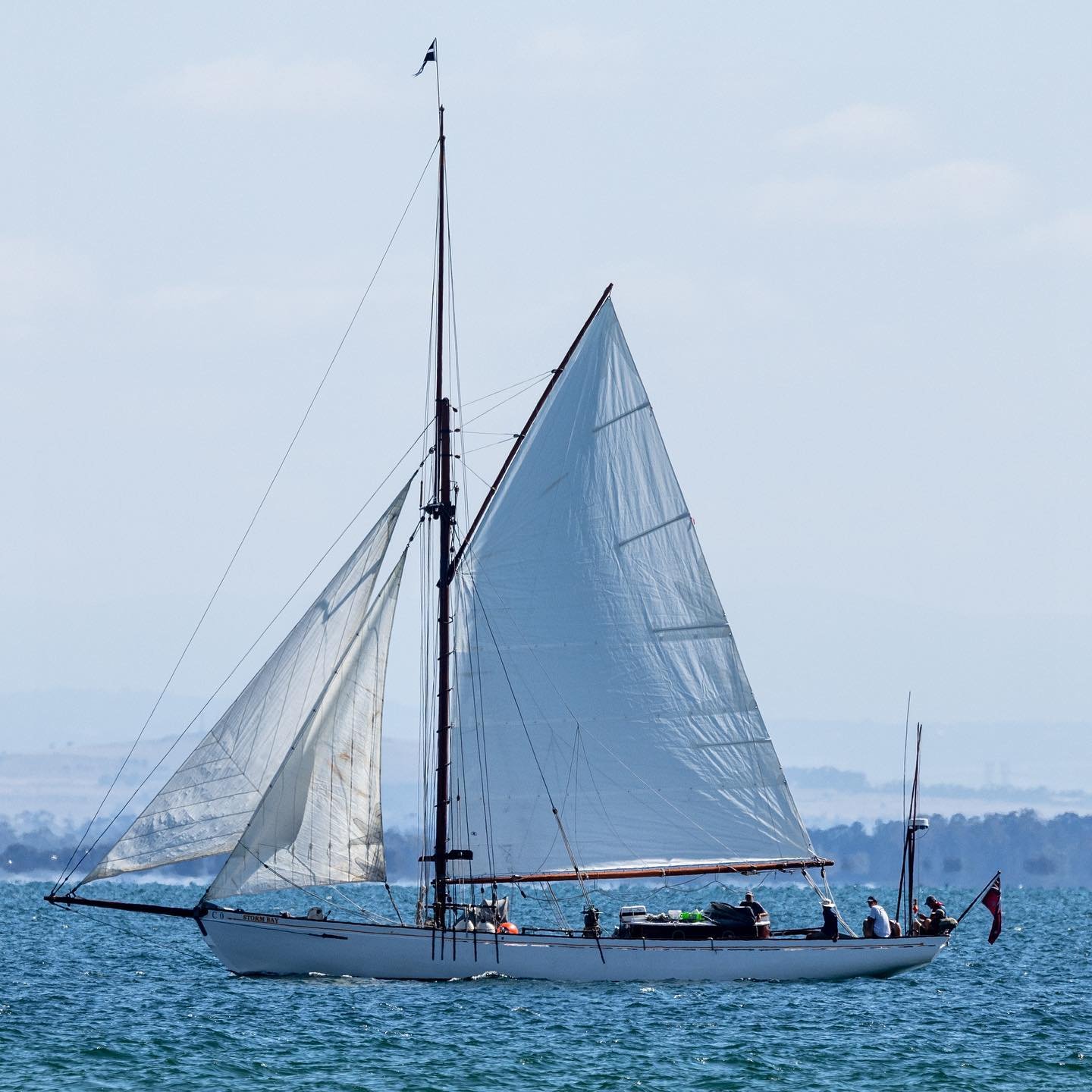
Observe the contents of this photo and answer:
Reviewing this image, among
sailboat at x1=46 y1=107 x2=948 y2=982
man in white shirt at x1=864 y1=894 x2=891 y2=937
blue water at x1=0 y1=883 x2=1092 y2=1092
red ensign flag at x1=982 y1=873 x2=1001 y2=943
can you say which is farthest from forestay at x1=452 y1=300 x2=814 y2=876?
red ensign flag at x1=982 y1=873 x2=1001 y2=943

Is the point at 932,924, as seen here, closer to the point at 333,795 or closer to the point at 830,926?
the point at 830,926

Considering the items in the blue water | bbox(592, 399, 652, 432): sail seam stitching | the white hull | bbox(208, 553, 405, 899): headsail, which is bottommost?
the blue water

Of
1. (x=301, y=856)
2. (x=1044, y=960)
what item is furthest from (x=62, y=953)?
(x=1044, y=960)

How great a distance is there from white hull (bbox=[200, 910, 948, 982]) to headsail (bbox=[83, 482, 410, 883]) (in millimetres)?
3150

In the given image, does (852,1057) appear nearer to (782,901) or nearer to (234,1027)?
(234,1027)

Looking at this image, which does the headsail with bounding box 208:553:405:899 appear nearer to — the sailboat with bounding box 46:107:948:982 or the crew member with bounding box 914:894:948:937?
the sailboat with bounding box 46:107:948:982

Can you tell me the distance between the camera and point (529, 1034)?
43.6 m

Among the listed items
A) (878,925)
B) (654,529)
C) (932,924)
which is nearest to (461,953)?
(654,529)

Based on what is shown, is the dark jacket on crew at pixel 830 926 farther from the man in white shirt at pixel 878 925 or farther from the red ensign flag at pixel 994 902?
the red ensign flag at pixel 994 902

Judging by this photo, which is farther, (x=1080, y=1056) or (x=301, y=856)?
(x=301, y=856)

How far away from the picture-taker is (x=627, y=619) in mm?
50719

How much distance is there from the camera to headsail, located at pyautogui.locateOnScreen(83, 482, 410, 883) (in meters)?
47.1

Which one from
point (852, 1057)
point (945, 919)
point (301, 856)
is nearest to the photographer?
Answer: point (852, 1057)

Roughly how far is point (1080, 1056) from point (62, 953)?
39.8m
